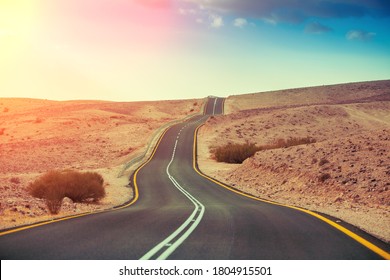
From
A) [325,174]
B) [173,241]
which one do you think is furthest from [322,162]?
[173,241]

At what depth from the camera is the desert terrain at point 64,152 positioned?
20.9 meters

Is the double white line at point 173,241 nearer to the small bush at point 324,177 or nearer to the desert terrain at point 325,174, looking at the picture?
the desert terrain at point 325,174

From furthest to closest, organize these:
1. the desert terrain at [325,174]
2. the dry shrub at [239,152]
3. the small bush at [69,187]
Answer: the dry shrub at [239,152], the small bush at [69,187], the desert terrain at [325,174]

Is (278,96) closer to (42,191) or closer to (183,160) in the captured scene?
(183,160)

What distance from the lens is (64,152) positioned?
2288 inches

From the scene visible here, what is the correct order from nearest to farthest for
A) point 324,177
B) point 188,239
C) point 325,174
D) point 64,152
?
point 188,239 → point 324,177 → point 325,174 → point 64,152

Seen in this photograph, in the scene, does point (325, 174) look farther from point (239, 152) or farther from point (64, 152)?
point (64, 152)

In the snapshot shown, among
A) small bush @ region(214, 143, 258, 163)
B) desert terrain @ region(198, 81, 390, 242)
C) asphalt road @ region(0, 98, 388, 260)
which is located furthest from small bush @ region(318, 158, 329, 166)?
small bush @ region(214, 143, 258, 163)

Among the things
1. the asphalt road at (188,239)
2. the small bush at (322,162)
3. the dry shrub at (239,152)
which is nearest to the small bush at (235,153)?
the dry shrub at (239,152)

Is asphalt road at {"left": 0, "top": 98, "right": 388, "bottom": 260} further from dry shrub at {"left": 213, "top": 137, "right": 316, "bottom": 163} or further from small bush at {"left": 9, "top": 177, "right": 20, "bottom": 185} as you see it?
dry shrub at {"left": 213, "top": 137, "right": 316, "bottom": 163}

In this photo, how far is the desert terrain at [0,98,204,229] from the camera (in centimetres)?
2089

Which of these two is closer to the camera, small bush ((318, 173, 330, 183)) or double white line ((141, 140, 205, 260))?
double white line ((141, 140, 205, 260))
